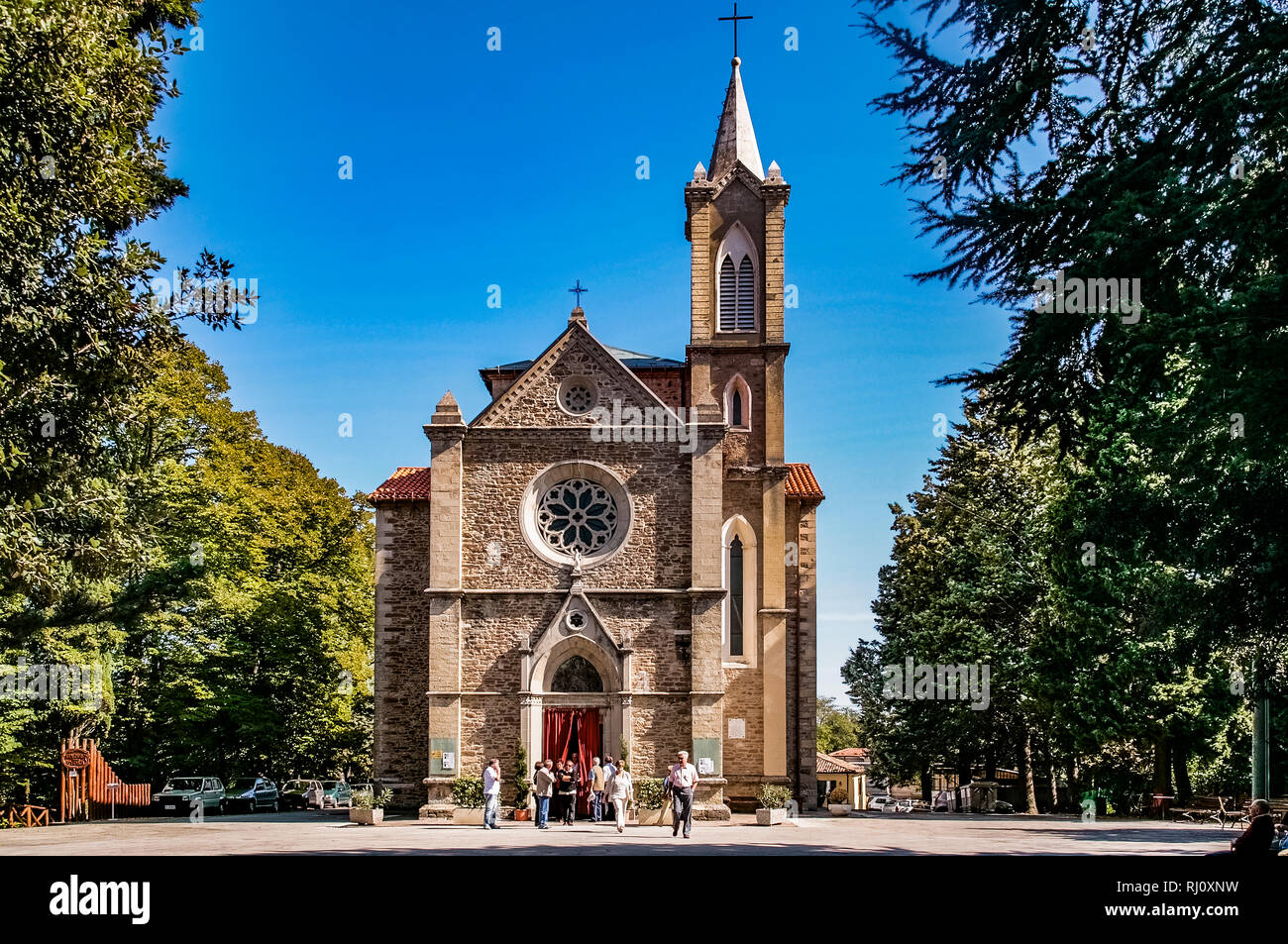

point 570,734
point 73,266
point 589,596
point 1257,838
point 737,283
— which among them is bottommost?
point 570,734

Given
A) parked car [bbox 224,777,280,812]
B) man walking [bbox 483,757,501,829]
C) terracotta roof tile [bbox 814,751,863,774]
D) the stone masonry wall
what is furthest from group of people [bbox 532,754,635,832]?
terracotta roof tile [bbox 814,751,863,774]

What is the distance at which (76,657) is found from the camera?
3391 centimetres

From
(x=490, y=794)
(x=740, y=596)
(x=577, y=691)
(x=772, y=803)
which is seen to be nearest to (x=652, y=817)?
(x=772, y=803)

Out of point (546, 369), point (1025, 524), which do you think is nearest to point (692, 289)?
point (546, 369)

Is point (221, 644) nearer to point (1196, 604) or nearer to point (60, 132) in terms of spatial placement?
point (60, 132)

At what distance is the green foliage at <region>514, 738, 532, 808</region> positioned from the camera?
1192 inches

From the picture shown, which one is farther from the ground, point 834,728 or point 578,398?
point 578,398

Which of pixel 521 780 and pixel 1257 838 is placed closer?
pixel 1257 838

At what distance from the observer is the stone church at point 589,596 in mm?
30953

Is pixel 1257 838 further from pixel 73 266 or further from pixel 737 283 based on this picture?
pixel 737 283

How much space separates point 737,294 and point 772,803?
1537cm

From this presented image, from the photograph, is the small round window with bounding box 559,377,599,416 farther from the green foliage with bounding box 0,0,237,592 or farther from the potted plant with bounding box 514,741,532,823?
the green foliage with bounding box 0,0,237,592

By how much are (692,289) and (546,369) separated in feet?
21.9

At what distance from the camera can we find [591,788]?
94.7 feet
